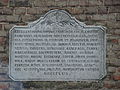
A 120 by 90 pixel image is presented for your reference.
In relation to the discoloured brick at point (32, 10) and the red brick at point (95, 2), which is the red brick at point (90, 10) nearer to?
the red brick at point (95, 2)

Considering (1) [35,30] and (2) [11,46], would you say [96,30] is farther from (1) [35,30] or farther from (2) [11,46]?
(2) [11,46]

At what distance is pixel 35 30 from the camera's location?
501 centimetres

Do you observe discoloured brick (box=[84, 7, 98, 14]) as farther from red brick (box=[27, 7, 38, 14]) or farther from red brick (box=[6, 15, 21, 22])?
red brick (box=[6, 15, 21, 22])

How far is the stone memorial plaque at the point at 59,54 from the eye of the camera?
4.96 metres

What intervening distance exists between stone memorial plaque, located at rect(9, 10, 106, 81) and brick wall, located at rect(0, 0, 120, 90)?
0.24ft

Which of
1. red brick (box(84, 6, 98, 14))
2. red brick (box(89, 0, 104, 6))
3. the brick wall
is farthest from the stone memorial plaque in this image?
red brick (box(89, 0, 104, 6))

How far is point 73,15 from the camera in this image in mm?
5016

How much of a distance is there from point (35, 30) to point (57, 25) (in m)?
0.31

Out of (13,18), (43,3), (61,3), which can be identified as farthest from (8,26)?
(61,3)

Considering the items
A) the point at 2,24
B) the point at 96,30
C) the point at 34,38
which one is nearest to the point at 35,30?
the point at 34,38

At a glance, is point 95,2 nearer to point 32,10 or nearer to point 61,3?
point 61,3

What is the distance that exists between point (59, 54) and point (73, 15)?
0.56 m

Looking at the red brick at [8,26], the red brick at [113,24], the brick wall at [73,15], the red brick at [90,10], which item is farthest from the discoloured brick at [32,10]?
the red brick at [113,24]

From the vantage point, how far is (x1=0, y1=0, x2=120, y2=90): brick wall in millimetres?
4969
